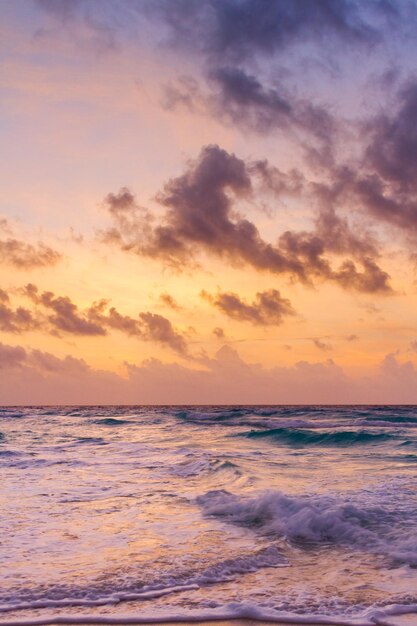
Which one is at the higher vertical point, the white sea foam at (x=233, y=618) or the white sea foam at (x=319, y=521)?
the white sea foam at (x=233, y=618)

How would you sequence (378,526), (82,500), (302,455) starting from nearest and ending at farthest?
(378,526), (82,500), (302,455)

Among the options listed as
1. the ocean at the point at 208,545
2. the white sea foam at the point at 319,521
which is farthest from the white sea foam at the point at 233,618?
the white sea foam at the point at 319,521

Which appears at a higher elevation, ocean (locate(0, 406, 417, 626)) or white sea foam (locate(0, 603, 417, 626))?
white sea foam (locate(0, 603, 417, 626))

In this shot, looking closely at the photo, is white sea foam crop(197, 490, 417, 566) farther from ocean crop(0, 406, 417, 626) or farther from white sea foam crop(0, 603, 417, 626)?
white sea foam crop(0, 603, 417, 626)

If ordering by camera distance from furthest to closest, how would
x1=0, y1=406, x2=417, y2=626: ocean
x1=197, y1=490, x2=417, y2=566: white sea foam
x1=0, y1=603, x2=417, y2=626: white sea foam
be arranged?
x1=197, y1=490, x2=417, y2=566: white sea foam, x1=0, y1=406, x2=417, y2=626: ocean, x1=0, y1=603, x2=417, y2=626: white sea foam

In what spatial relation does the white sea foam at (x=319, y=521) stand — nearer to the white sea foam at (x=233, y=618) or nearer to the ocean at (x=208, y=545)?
the ocean at (x=208, y=545)

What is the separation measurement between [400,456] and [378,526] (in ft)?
41.8

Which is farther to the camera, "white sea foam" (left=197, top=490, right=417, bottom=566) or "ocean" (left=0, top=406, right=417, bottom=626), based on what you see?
"white sea foam" (left=197, top=490, right=417, bottom=566)

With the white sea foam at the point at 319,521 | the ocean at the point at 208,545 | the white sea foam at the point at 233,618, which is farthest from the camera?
the white sea foam at the point at 319,521

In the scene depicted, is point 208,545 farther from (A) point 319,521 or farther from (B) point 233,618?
(B) point 233,618

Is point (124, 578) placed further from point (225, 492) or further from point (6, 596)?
point (225, 492)

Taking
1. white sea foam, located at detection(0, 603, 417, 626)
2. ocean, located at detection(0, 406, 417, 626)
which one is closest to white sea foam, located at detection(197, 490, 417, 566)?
ocean, located at detection(0, 406, 417, 626)

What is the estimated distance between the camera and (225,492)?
12594 millimetres

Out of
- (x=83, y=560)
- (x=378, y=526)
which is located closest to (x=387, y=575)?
(x=378, y=526)
